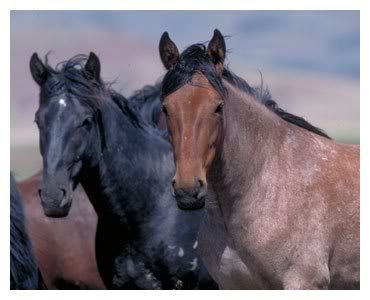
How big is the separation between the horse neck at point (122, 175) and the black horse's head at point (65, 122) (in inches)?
4.4

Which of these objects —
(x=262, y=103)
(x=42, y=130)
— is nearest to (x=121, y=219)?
(x=42, y=130)

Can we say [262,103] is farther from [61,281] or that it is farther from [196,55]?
[61,281]

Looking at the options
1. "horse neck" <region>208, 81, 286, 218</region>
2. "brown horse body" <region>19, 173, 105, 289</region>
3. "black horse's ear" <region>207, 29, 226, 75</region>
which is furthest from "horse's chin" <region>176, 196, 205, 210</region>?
"brown horse body" <region>19, 173, 105, 289</region>

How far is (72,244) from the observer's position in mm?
5492

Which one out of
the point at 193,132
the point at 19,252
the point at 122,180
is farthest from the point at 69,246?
the point at 193,132

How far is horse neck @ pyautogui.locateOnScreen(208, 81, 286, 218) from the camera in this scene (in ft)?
12.7

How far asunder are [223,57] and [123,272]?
1512 millimetres

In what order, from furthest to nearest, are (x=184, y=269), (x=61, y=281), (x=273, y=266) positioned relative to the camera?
(x=61, y=281) → (x=184, y=269) → (x=273, y=266)

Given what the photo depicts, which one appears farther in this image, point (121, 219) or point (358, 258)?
point (121, 219)

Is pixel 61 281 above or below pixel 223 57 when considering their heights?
below

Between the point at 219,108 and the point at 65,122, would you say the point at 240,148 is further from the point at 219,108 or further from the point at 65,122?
the point at 65,122

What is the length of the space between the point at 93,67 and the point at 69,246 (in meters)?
1.66

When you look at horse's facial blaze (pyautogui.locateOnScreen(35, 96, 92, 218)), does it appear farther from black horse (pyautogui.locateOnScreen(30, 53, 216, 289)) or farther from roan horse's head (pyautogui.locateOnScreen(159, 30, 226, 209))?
roan horse's head (pyautogui.locateOnScreen(159, 30, 226, 209))

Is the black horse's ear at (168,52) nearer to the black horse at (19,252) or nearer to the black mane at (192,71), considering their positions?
the black mane at (192,71)
